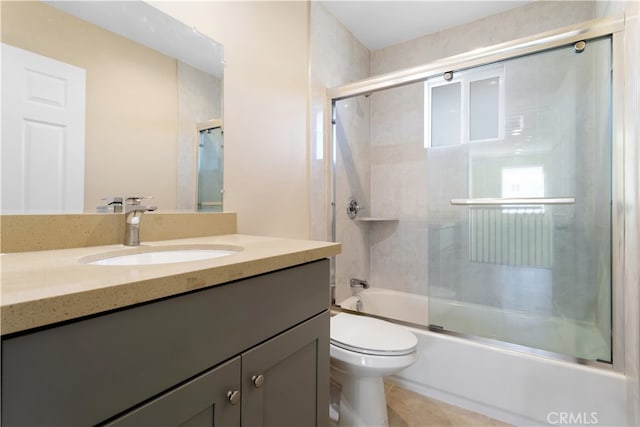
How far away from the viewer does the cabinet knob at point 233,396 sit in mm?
582

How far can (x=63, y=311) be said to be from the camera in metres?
0.37

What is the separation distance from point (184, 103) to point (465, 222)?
6.03 feet

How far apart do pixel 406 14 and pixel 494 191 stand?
1397 millimetres

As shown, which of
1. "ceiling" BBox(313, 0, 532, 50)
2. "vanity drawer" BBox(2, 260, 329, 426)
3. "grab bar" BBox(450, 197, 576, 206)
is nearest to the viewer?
"vanity drawer" BBox(2, 260, 329, 426)

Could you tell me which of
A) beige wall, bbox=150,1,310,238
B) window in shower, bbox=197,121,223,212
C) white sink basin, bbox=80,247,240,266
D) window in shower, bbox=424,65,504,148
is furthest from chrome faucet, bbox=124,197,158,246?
window in shower, bbox=424,65,504,148

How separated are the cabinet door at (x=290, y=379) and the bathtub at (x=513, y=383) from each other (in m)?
0.92

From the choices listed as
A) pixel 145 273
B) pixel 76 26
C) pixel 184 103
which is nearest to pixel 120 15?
pixel 76 26

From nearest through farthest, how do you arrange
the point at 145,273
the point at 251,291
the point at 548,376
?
1. the point at 145,273
2. the point at 251,291
3. the point at 548,376

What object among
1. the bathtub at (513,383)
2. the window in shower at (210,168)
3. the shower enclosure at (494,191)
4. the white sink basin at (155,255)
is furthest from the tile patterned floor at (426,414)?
the window in shower at (210,168)

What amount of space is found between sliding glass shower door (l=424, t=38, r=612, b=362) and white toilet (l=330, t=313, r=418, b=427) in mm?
561

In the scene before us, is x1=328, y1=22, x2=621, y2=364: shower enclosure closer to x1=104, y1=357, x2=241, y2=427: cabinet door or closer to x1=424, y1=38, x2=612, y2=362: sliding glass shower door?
x1=424, y1=38, x2=612, y2=362: sliding glass shower door

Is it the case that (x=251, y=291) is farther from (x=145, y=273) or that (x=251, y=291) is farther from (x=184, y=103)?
(x=184, y=103)

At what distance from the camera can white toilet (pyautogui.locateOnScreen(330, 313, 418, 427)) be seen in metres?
1.19

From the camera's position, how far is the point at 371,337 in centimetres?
131
